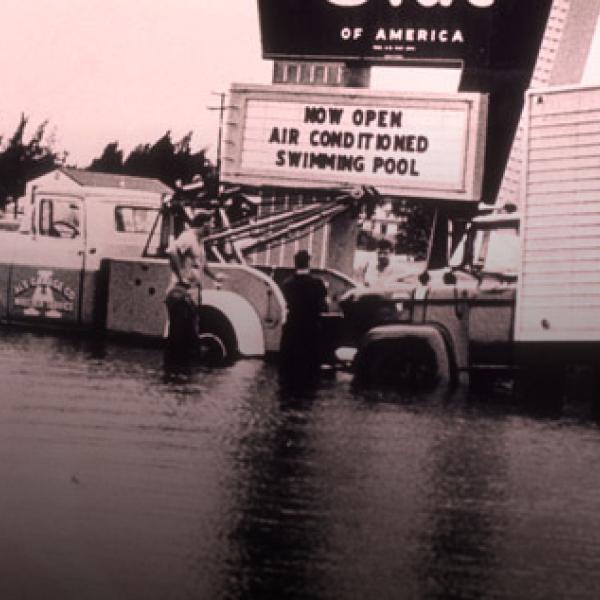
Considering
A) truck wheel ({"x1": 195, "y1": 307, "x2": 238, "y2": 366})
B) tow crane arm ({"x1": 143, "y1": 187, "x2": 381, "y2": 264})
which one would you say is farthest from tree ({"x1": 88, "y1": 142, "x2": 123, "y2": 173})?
truck wheel ({"x1": 195, "y1": 307, "x2": 238, "y2": 366})

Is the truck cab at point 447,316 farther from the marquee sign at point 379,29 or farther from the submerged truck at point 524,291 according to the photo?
the marquee sign at point 379,29

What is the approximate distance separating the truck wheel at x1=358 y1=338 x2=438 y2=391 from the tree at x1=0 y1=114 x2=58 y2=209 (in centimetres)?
195

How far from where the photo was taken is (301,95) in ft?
16.8

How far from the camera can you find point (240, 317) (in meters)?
5.22

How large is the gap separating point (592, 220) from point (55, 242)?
9.04 feet

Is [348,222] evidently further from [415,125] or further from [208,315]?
[208,315]

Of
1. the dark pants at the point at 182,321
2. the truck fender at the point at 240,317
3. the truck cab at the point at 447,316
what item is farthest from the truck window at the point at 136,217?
the truck cab at the point at 447,316

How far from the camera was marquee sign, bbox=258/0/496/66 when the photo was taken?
496cm

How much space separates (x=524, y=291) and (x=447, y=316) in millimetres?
460

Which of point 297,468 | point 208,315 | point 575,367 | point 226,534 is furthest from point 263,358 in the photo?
point 575,367

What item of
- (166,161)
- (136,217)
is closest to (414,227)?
(166,161)

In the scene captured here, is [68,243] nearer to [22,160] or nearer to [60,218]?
[60,218]

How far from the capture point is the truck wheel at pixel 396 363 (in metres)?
5.11

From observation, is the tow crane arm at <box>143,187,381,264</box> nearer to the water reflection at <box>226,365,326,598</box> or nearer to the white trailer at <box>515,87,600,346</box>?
the water reflection at <box>226,365,326,598</box>
